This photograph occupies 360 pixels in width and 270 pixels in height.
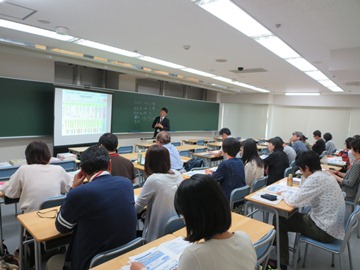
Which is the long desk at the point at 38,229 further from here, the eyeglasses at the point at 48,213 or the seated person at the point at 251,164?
the seated person at the point at 251,164

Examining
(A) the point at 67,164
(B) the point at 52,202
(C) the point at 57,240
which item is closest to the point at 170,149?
(A) the point at 67,164

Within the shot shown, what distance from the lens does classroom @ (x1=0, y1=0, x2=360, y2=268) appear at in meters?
2.86

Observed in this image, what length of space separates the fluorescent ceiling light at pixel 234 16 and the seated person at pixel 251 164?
1.61 m

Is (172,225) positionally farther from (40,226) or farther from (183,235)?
Result: (40,226)

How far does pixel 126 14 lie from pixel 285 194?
9.77ft

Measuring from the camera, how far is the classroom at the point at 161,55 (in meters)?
2.86

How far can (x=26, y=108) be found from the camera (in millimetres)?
5816

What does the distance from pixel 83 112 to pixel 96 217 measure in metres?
5.85

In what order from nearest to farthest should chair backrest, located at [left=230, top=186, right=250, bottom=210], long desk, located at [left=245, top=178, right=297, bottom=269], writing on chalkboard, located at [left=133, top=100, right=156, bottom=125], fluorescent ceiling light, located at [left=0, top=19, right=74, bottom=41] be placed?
long desk, located at [left=245, top=178, right=297, bottom=269]
chair backrest, located at [left=230, top=186, right=250, bottom=210]
fluorescent ceiling light, located at [left=0, top=19, right=74, bottom=41]
writing on chalkboard, located at [left=133, top=100, right=156, bottom=125]

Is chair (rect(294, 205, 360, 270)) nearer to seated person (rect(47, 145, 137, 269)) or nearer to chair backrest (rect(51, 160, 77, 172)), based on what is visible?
seated person (rect(47, 145, 137, 269))

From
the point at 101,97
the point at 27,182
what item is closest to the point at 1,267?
the point at 27,182

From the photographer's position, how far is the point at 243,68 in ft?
19.2

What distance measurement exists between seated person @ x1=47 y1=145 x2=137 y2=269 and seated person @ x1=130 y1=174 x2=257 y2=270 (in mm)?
648

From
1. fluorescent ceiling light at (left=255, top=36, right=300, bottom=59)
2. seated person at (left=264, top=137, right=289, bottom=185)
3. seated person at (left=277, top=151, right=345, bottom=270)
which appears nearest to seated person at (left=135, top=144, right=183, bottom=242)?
seated person at (left=277, top=151, right=345, bottom=270)
